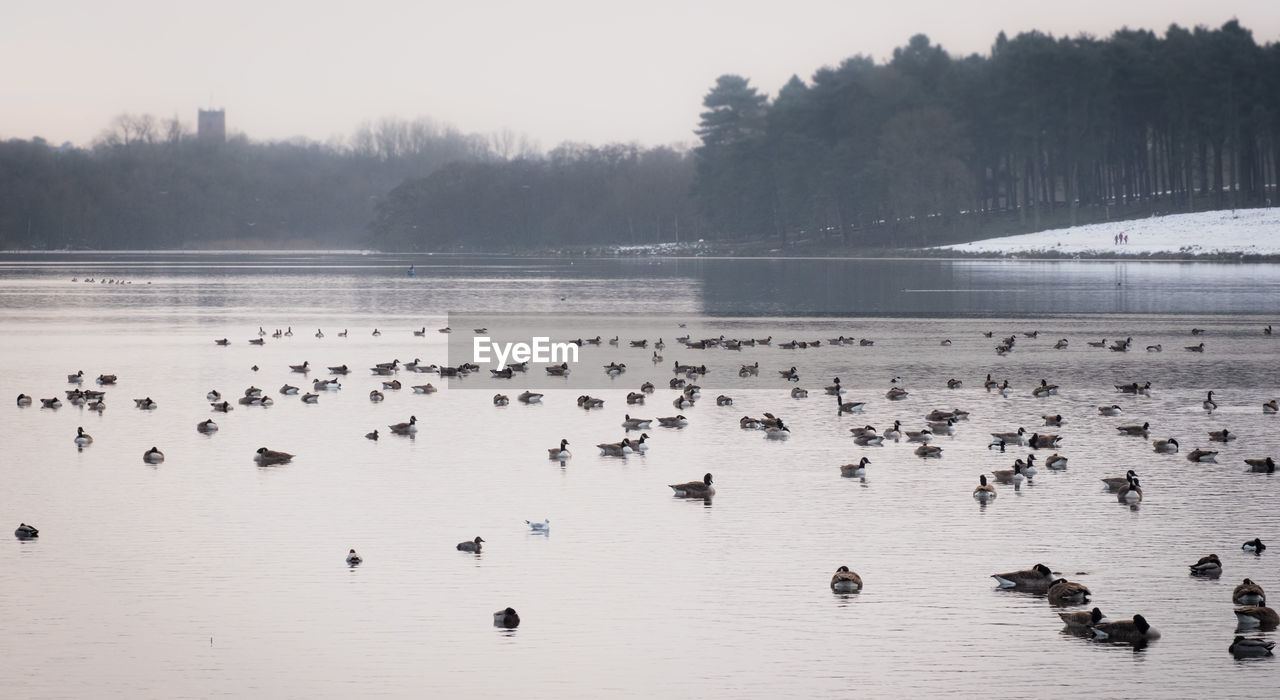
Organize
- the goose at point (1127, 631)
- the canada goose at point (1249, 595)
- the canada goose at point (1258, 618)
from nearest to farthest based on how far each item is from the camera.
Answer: the goose at point (1127, 631) < the canada goose at point (1258, 618) < the canada goose at point (1249, 595)

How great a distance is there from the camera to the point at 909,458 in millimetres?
29844

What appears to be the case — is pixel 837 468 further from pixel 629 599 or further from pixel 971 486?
pixel 629 599

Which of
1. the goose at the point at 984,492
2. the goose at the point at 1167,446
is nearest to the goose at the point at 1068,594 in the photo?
the goose at the point at 984,492

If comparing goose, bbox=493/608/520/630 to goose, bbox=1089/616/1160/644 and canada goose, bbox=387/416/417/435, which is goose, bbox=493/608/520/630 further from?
canada goose, bbox=387/416/417/435

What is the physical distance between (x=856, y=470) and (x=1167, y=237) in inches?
4445

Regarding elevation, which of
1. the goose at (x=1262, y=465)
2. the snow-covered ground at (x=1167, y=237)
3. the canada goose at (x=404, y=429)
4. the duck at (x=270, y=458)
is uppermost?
the snow-covered ground at (x=1167, y=237)

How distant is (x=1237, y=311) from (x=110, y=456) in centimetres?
5570

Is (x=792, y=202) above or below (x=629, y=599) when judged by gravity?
above

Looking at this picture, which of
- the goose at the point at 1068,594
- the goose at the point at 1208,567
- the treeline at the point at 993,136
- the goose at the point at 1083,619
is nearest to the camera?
the goose at the point at 1083,619

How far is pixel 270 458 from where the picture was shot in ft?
95.6

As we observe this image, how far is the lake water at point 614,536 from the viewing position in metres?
16.1

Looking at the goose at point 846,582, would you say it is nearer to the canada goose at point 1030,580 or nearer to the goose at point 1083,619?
the canada goose at point 1030,580

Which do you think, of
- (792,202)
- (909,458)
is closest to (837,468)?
(909,458)

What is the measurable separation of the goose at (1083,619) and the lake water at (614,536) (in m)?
0.21
